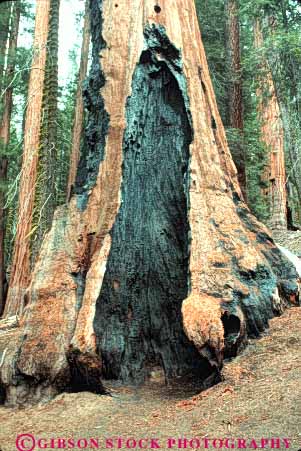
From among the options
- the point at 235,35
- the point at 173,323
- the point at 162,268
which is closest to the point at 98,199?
the point at 162,268

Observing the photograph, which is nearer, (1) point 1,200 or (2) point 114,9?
(2) point 114,9

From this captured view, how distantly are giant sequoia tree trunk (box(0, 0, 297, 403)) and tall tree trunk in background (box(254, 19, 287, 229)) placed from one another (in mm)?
9751

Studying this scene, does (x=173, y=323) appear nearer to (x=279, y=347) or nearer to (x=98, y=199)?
(x=279, y=347)

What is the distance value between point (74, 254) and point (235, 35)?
1027cm

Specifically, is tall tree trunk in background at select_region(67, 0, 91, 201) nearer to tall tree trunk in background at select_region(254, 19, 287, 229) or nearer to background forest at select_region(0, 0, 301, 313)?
background forest at select_region(0, 0, 301, 313)

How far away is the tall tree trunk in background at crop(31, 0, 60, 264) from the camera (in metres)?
11.6

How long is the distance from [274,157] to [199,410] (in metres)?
14.2

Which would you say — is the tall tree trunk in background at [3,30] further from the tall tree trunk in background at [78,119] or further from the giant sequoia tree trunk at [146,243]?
the giant sequoia tree trunk at [146,243]

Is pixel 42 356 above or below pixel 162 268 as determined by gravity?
below

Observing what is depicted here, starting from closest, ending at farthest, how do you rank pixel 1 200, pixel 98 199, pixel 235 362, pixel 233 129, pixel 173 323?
pixel 235 362 < pixel 173 323 < pixel 98 199 < pixel 233 129 < pixel 1 200

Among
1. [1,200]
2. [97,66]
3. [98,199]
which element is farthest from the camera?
[1,200]

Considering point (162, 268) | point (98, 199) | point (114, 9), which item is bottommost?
point (162, 268)

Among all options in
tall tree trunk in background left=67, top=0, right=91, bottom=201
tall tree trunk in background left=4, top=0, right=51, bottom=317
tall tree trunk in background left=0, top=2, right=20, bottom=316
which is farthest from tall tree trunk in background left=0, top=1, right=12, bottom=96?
tall tree trunk in background left=4, top=0, right=51, bottom=317

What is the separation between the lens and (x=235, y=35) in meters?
13.6
